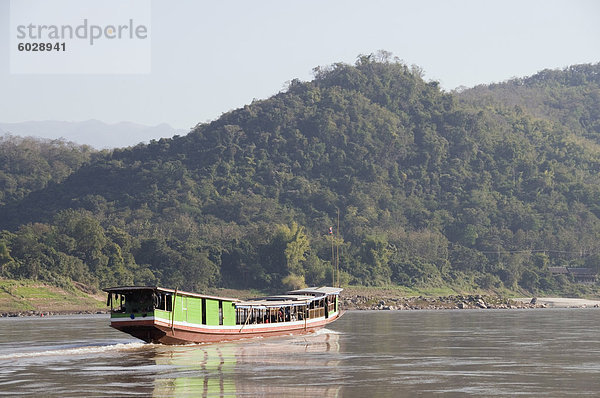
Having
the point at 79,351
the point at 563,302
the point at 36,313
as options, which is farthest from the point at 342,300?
the point at 79,351

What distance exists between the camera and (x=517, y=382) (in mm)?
33781

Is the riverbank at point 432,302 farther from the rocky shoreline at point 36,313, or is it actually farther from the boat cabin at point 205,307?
the boat cabin at point 205,307

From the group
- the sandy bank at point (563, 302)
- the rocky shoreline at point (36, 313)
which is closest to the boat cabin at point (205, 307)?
the rocky shoreline at point (36, 313)

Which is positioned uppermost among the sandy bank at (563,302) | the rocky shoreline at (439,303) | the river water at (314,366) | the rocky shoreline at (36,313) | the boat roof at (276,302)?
the boat roof at (276,302)

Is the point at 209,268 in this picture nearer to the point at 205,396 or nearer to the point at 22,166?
the point at 22,166

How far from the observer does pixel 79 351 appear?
46.8 metres

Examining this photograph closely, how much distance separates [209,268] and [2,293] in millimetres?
33528

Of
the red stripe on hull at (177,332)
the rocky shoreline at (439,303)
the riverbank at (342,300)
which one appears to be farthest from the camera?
the rocky shoreline at (439,303)

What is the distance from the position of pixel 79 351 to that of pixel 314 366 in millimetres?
14144

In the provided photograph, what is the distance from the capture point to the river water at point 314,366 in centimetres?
3225

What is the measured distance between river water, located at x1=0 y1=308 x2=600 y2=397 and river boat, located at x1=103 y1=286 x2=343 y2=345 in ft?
2.68

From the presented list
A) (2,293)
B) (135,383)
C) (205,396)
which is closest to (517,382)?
(205,396)

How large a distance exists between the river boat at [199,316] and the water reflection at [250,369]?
82 centimetres

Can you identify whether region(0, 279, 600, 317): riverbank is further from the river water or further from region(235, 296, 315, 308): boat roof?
region(235, 296, 315, 308): boat roof
